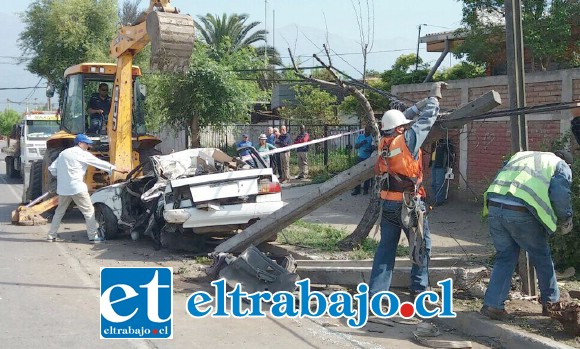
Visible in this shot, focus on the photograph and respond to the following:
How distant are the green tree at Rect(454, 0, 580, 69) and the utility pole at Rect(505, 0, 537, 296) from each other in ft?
25.1

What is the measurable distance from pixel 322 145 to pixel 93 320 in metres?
16.4

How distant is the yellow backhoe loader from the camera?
1109 cm

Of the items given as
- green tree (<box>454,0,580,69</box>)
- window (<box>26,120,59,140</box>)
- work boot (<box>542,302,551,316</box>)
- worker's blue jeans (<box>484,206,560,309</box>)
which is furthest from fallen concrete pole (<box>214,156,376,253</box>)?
window (<box>26,120,59,140</box>)

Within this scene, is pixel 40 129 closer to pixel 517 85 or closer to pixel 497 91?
pixel 497 91

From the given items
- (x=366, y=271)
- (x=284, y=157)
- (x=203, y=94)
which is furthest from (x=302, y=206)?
(x=284, y=157)

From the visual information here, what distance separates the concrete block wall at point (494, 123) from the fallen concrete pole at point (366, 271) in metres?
3.76

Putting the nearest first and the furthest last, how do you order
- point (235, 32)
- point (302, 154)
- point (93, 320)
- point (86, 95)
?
point (93, 320) < point (86, 95) < point (302, 154) < point (235, 32)

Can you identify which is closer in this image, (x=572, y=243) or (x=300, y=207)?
(x=572, y=243)

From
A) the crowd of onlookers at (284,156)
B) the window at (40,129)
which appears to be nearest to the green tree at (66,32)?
the window at (40,129)

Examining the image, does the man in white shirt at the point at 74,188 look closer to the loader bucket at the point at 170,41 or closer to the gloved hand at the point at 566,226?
the loader bucket at the point at 170,41

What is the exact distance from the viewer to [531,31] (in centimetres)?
1434

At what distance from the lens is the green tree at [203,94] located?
65.7 ft

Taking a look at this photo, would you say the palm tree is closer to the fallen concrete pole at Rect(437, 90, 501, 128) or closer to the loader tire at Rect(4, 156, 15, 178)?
the loader tire at Rect(4, 156, 15, 178)

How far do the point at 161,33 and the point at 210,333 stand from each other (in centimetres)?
575
